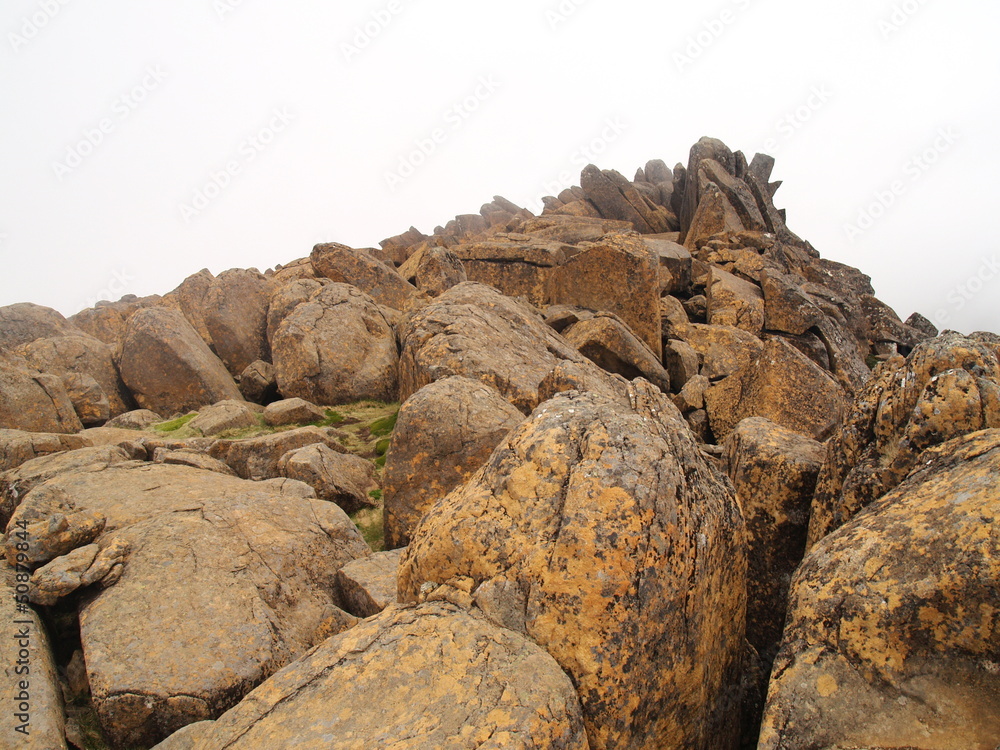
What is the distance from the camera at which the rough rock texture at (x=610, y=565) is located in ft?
16.3

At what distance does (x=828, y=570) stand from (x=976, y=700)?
1.13 metres

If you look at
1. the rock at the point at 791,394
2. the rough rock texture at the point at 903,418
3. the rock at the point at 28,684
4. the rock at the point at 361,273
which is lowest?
the rock at the point at 28,684

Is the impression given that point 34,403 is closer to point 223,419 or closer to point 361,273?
point 223,419

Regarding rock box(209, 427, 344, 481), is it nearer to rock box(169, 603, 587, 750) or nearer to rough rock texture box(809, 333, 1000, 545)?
rock box(169, 603, 587, 750)

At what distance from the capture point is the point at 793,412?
16.4 m

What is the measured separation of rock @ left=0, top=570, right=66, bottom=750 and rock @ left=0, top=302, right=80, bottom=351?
2132 centimetres

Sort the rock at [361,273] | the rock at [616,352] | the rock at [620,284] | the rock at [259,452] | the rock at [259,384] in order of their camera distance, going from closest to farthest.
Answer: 1. the rock at [259,452]
2. the rock at [616,352]
3. the rock at [259,384]
4. the rock at [620,284]
5. the rock at [361,273]

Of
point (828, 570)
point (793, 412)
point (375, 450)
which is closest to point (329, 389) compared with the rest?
point (375, 450)

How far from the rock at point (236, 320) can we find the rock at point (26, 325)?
5.67 metres

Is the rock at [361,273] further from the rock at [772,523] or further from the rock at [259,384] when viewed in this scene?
the rock at [772,523]

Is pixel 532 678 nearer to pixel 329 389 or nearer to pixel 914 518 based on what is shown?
pixel 914 518

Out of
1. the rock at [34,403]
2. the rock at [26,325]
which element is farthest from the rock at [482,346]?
the rock at [26,325]

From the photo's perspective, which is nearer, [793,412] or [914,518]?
[914,518]

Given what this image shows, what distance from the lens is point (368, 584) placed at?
841cm
